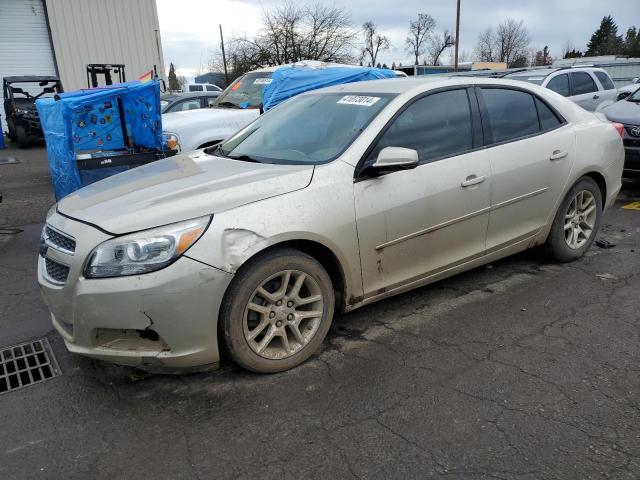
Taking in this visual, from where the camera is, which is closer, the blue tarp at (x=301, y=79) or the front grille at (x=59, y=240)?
the front grille at (x=59, y=240)

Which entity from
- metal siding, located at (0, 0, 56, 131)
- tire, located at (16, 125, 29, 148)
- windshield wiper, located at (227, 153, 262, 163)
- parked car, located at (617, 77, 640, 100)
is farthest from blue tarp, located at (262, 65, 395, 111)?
metal siding, located at (0, 0, 56, 131)

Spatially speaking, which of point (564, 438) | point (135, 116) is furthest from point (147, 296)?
point (135, 116)

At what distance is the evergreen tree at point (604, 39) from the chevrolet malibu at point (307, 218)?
83.4 meters

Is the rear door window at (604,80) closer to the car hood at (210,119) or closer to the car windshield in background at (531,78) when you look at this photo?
the car windshield in background at (531,78)

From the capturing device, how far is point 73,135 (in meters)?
5.78

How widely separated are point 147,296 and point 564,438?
83.1 inches

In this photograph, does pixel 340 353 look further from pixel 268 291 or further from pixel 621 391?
pixel 621 391

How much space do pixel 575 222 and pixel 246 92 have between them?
232 inches

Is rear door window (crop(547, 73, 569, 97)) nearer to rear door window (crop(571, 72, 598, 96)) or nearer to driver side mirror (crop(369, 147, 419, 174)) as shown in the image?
rear door window (crop(571, 72, 598, 96))

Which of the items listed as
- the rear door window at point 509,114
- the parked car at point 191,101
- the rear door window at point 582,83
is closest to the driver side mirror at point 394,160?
the rear door window at point 509,114

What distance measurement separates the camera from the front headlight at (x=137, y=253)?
2570 mm

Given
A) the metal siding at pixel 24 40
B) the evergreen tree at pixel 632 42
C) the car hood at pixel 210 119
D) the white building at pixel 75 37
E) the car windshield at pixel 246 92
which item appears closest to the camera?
the car hood at pixel 210 119

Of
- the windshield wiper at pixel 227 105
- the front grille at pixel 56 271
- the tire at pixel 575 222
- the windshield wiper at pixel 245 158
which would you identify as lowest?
the tire at pixel 575 222

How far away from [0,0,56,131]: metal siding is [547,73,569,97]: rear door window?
2051cm
